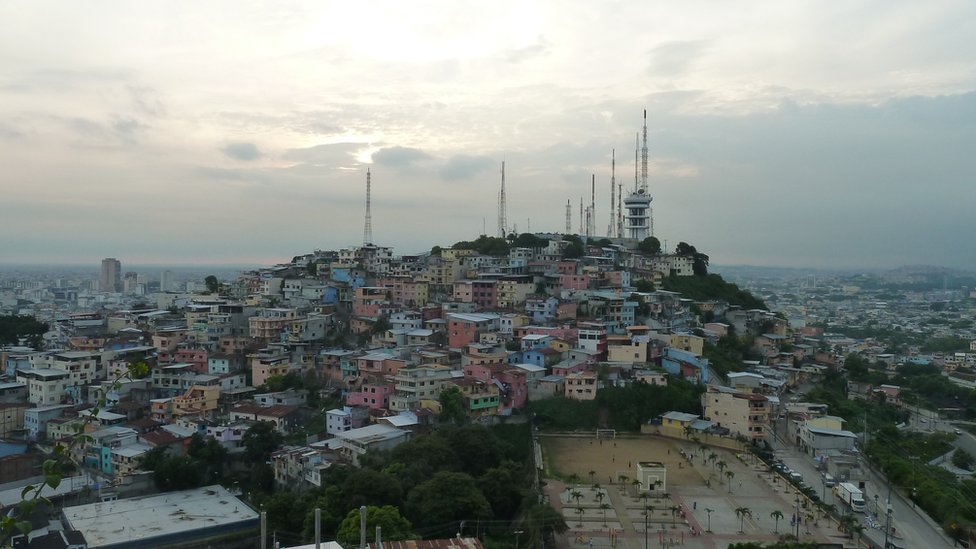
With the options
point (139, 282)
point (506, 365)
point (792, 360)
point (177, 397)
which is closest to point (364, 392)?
point (506, 365)

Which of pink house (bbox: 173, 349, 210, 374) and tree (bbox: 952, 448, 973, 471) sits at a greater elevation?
pink house (bbox: 173, 349, 210, 374)

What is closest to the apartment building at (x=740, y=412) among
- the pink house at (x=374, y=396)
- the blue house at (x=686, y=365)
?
the blue house at (x=686, y=365)

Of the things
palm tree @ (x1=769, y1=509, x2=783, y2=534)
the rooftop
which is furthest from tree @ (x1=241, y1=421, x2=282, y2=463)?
palm tree @ (x1=769, y1=509, x2=783, y2=534)

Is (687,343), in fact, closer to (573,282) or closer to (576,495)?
(573,282)

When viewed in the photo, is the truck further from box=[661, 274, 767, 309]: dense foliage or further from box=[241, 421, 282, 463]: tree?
box=[661, 274, 767, 309]: dense foliage

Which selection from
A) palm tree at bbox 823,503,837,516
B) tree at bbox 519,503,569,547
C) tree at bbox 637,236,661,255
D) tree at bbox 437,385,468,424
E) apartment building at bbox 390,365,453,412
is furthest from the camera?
tree at bbox 637,236,661,255

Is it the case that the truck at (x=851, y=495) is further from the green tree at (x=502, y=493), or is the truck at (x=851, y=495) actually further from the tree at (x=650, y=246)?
the tree at (x=650, y=246)
